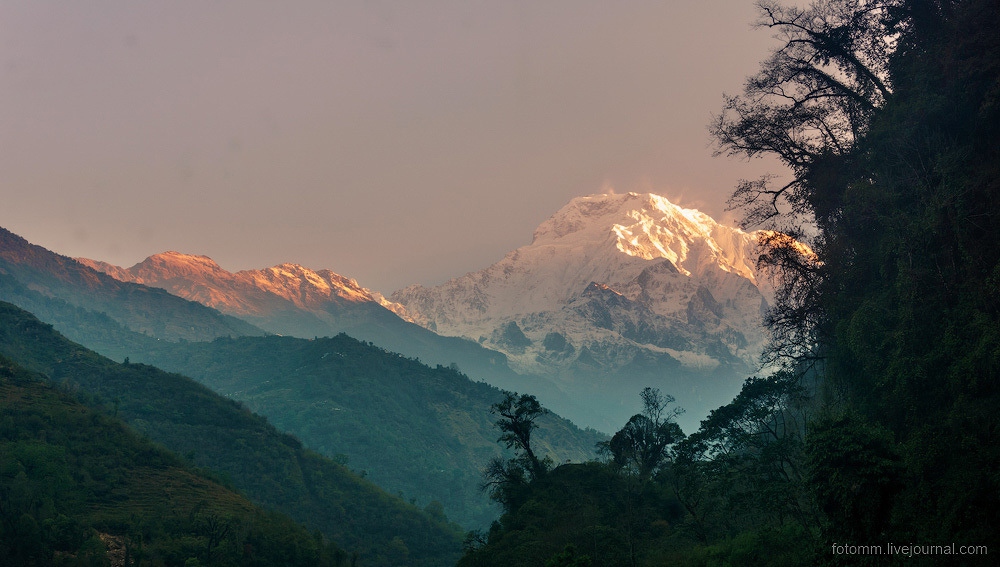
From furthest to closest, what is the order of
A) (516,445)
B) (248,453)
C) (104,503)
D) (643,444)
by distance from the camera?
1. (248,453)
2. (104,503)
3. (643,444)
4. (516,445)

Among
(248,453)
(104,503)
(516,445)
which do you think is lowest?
(104,503)

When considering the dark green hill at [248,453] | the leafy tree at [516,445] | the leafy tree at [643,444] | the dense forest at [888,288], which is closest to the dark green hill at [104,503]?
the dark green hill at [248,453]

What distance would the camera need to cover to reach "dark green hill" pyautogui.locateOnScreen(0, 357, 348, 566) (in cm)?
7644

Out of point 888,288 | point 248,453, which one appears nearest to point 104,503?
point 248,453

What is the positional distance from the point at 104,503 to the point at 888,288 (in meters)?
96.4

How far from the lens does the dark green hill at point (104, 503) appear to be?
251 ft

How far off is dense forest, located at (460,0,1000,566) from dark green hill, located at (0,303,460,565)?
390 ft

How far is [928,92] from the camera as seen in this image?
1298 inches

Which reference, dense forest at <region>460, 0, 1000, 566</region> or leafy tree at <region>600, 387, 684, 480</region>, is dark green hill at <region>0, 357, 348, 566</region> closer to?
leafy tree at <region>600, 387, 684, 480</region>

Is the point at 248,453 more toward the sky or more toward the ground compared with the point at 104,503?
more toward the sky

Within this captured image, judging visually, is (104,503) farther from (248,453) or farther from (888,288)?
(888,288)

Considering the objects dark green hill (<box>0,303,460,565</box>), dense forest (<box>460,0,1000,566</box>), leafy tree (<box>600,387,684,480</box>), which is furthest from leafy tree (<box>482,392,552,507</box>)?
dark green hill (<box>0,303,460,565</box>)

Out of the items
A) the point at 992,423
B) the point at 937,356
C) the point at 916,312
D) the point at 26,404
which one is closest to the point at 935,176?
the point at 916,312

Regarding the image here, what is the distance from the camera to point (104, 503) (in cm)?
9362
